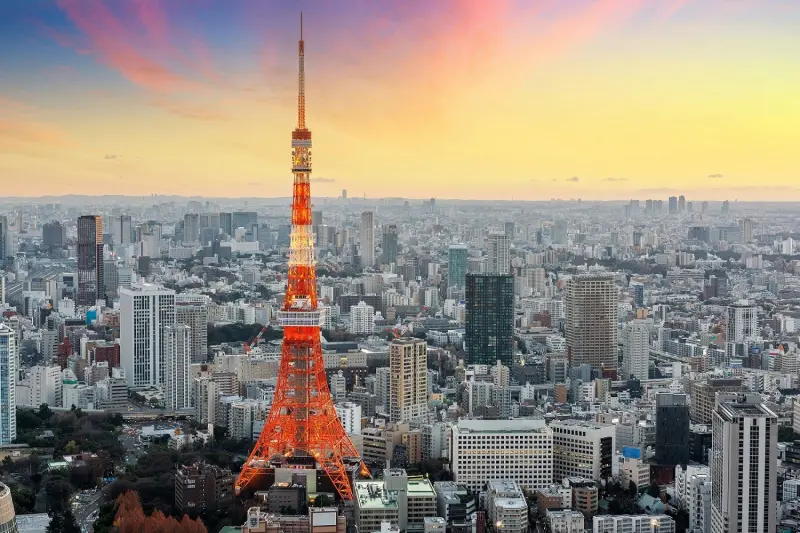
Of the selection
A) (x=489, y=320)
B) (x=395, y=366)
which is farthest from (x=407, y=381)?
(x=489, y=320)

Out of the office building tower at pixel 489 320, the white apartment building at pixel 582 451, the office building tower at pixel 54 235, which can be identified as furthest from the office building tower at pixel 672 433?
the office building tower at pixel 54 235

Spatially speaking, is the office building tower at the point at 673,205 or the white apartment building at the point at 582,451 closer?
the white apartment building at the point at 582,451

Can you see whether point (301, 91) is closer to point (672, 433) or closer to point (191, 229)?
point (672, 433)

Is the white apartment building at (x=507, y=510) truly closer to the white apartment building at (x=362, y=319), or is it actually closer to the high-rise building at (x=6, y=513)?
the high-rise building at (x=6, y=513)

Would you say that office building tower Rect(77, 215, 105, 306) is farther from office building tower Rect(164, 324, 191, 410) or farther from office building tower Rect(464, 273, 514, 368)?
office building tower Rect(464, 273, 514, 368)

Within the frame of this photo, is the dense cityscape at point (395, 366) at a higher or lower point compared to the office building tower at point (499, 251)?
lower

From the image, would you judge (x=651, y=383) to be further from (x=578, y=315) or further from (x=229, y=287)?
(x=229, y=287)

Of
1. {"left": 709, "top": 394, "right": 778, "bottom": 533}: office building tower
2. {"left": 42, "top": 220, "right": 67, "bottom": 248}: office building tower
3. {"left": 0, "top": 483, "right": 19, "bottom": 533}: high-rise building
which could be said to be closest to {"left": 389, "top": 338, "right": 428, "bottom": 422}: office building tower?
{"left": 709, "top": 394, "right": 778, "bottom": 533}: office building tower
